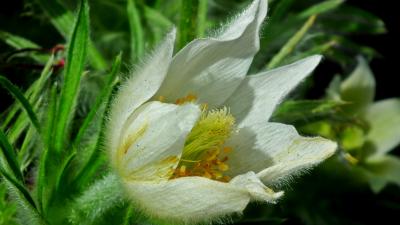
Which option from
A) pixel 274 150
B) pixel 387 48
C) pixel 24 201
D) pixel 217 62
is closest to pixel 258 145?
pixel 274 150

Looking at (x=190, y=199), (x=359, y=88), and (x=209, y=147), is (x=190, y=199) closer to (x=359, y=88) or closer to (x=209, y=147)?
(x=209, y=147)

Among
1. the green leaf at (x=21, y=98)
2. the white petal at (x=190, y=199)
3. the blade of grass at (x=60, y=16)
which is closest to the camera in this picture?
the white petal at (x=190, y=199)

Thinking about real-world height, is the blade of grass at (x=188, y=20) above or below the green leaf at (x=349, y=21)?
above

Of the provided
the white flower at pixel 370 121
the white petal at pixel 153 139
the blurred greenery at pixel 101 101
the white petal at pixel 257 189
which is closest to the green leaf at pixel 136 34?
the blurred greenery at pixel 101 101

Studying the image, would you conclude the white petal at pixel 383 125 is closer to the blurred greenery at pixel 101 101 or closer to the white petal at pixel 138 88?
the blurred greenery at pixel 101 101

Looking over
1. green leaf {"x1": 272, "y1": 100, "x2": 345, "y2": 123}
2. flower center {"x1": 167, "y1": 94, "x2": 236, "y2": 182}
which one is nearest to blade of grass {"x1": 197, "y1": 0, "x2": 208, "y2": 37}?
green leaf {"x1": 272, "y1": 100, "x2": 345, "y2": 123}

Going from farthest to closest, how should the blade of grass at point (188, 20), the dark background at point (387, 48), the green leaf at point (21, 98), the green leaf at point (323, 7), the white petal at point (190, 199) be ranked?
the dark background at point (387, 48)
the green leaf at point (323, 7)
the blade of grass at point (188, 20)
the green leaf at point (21, 98)
the white petal at point (190, 199)

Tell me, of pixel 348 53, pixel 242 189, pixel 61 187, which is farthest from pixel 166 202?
pixel 348 53
